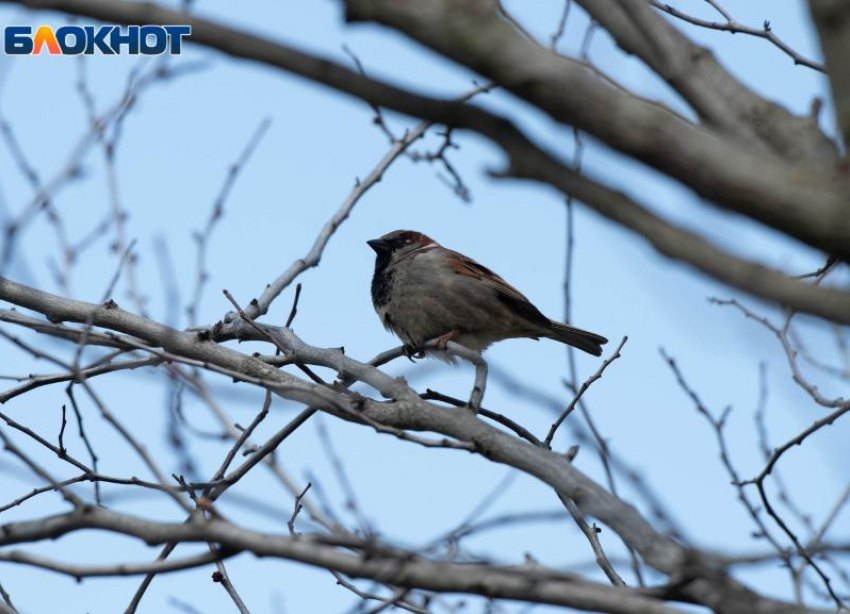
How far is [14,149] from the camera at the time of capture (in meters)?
5.42

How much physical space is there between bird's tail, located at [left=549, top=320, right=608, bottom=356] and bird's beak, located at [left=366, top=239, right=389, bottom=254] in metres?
1.16

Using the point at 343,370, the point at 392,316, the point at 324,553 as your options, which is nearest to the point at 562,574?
the point at 324,553

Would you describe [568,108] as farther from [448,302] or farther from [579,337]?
[579,337]

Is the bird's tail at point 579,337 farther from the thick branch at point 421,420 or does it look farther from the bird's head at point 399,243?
the thick branch at point 421,420

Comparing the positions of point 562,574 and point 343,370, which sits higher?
point 343,370

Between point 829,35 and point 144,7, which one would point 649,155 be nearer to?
point 829,35

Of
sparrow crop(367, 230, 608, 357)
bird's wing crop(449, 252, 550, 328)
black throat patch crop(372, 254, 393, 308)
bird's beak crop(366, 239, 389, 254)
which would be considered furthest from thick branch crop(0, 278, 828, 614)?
bird's beak crop(366, 239, 389, 254)

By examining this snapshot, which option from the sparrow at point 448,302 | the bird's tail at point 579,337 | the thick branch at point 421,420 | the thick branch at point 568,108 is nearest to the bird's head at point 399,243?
the sparrow at point 448,302

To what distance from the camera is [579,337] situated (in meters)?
6.46

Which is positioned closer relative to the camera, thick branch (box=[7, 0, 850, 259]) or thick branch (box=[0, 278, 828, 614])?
thick branch (box=[7, 0, 850, 259])

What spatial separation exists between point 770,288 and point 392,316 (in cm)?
469

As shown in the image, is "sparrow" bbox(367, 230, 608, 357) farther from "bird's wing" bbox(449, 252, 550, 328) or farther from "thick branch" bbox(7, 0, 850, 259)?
"thick branch" bbox(7, 0, 850, 259)

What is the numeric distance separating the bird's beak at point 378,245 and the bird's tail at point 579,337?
1.16 m

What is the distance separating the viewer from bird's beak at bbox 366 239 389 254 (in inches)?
260
